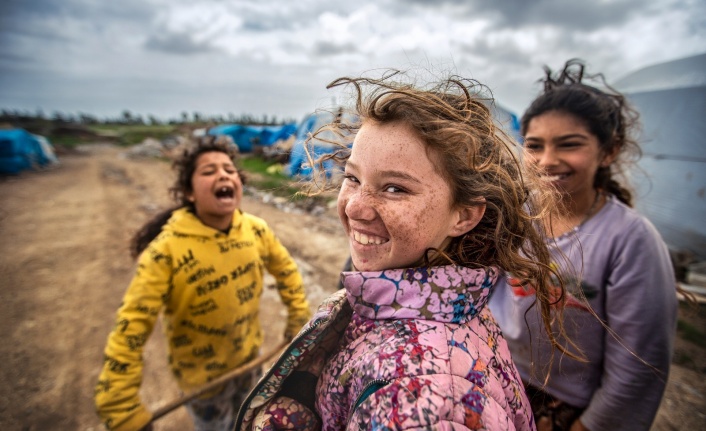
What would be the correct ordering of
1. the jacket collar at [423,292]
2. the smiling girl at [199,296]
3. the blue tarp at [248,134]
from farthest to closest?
1. the blue tarp at [248,134]
2. the smiling girl at [199,296]
3. the jacket collar at [423,292]

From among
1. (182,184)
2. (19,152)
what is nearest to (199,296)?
(182,184)

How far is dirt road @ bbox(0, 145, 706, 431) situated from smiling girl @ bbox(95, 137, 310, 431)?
1.23 meters

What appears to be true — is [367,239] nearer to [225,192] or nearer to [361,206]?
[361,206]

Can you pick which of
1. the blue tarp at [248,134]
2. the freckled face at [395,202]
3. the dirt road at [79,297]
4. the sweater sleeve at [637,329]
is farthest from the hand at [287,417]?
the blue tarp at [248,134]

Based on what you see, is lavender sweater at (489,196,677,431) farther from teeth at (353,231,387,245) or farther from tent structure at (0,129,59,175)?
tent structure at (0,129,59,175)

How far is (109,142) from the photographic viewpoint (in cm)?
2942

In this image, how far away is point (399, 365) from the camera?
2.58 feet

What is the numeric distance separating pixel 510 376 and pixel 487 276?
0.99ft

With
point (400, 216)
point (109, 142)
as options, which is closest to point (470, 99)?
point (400, 216)

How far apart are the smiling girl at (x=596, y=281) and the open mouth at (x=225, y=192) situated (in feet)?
6.40

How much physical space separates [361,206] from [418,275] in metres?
0.29

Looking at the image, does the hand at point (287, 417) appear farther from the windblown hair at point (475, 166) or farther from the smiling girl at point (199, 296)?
the smiling girl at point (199, 296)

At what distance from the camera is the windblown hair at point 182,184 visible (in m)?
2.39

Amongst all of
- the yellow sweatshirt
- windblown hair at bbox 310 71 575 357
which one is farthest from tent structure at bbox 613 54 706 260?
the yellow sweatshirt
